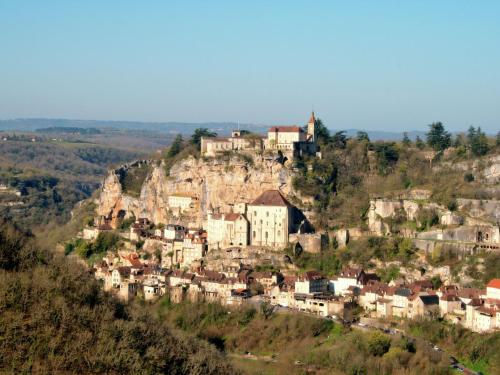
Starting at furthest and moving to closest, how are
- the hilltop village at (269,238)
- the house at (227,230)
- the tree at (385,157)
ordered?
the tree at (385,157) → the house at (227,230) → the hilltop village at (269,238)

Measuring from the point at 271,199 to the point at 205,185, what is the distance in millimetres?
6010

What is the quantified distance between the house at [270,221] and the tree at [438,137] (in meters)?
11.8

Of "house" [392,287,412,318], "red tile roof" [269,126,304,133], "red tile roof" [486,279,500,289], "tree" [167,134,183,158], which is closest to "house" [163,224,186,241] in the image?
"red tile roof" [269,126,304,133]

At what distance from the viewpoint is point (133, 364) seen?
28.5 metres

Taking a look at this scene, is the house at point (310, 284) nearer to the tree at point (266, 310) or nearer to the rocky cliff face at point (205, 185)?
the tree at point (266, 310)

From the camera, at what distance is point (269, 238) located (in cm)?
5038

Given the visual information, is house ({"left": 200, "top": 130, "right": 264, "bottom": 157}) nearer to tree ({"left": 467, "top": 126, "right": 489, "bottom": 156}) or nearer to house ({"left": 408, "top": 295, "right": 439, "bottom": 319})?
tree ({"left": 467, "top": 126, "right": 489, "bottom": 156})

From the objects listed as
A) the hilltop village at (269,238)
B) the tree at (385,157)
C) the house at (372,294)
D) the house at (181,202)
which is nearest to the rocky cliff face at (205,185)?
the hilltop village at (269,238)

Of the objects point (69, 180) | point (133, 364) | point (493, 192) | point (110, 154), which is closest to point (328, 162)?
point (493, 192)

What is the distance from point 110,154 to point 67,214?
210ft

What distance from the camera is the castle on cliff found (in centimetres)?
5478

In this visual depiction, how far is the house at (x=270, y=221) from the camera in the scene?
50094mm

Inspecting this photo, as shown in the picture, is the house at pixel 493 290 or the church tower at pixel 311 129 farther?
the church tower at pixel 311 129

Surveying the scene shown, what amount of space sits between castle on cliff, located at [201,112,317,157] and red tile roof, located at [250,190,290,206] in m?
3.68
